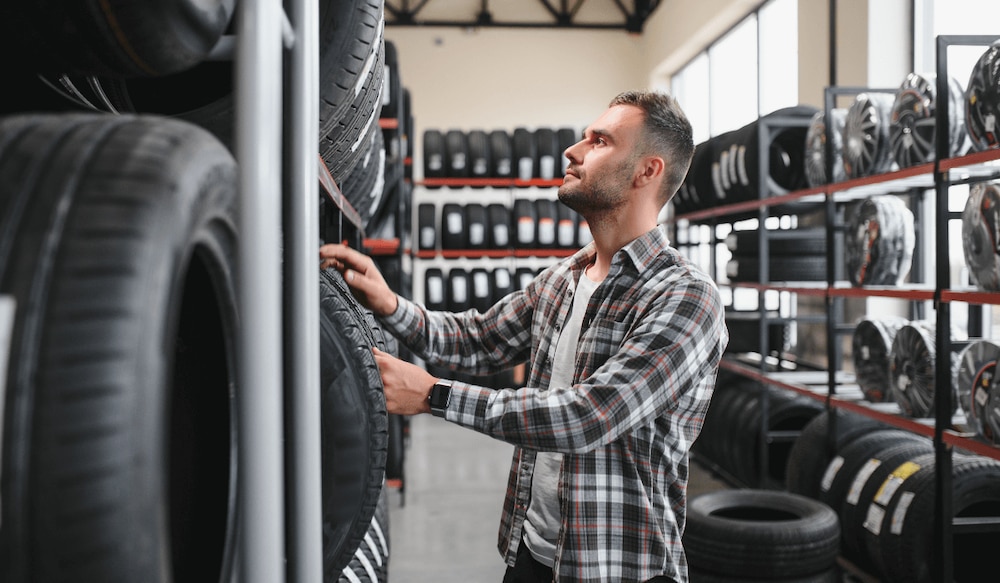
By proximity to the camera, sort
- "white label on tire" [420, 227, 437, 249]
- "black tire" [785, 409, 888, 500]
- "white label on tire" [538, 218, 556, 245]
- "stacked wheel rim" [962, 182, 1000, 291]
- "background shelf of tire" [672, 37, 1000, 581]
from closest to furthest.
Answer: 1. "stacked wheel rim" [962, 182, 1000, 291]
2. "background shelf of tire" [672, 37, 1000, 581]
3. "black tire" [785, 409, 888, 500]
4. "white label on tire" [420, 227, 437, 249]
5. "white label on tire" [538, 218, 556, 245]

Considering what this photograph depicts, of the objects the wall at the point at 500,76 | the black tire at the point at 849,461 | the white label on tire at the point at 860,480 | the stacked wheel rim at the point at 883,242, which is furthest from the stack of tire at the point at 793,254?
the wall at the point at 500,76

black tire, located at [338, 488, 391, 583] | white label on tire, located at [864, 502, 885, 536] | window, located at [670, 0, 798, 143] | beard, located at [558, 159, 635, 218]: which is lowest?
white label on tire, located at [864, 502, 885, 536]

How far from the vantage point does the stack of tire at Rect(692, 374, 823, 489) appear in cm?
552

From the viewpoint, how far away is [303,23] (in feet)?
3.43

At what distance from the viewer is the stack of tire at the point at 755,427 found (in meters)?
5.52

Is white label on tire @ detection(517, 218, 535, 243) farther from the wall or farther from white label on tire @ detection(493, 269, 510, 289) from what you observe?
the wall

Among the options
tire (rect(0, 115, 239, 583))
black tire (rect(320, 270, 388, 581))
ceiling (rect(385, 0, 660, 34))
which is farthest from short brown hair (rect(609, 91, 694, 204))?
ceiling (rect(385, 0, 660, 34))

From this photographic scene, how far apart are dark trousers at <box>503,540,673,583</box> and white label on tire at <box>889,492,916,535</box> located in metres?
2.29

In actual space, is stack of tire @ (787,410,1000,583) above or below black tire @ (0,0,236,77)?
below

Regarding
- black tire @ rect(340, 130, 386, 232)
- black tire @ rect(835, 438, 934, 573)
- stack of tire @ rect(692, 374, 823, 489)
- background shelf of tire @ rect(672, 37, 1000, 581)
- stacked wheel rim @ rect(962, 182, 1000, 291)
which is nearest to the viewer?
black tire @ rect(340, 130, 386, 232)

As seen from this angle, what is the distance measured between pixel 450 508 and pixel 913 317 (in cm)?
315

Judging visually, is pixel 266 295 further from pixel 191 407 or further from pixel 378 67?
pixel 378 67

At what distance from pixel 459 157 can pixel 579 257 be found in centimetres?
666

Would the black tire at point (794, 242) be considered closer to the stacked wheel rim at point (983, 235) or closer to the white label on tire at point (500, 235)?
the stacked wheel rim at point (983, 235)
